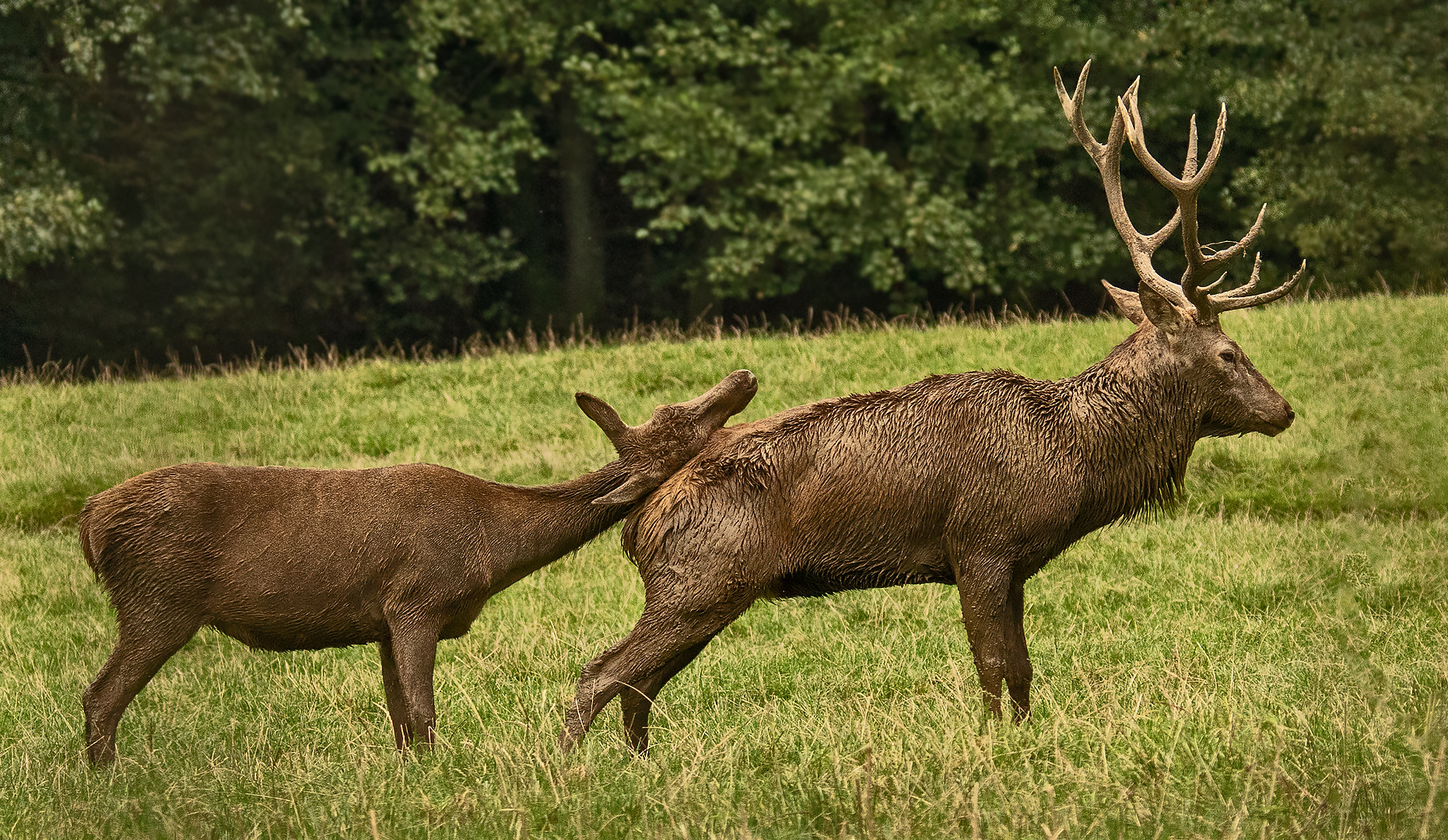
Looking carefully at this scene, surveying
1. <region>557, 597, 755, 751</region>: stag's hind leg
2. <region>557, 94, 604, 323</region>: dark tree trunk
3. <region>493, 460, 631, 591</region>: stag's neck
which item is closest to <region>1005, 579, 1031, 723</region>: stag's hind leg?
<region>557, 597, 755, 751</region>: stag's hind leg

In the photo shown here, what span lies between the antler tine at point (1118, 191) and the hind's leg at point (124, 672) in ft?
13.2

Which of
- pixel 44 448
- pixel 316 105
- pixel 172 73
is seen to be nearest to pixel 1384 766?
pixel 44 448

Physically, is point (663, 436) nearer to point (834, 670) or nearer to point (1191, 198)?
point (834, 670)

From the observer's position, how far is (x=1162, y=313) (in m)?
5.75

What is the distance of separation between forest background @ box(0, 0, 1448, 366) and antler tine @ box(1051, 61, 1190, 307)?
596 inches

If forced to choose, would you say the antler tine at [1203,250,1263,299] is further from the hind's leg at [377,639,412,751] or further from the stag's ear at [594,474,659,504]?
the hind's leg at [377,639,412,751]

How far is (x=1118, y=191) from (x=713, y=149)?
52.4 ft

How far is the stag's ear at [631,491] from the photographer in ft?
18.5

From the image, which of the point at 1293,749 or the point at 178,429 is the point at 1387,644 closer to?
the point at 1293,749

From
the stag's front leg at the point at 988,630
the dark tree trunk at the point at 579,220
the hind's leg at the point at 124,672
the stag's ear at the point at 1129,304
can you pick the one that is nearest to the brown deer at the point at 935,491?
the stag's front leg at the point at 988,630

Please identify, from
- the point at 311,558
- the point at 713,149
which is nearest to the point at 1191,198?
the point at 311,558

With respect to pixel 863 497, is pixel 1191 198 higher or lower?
higher

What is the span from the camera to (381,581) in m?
5.48

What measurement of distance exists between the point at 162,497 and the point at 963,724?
3.09 m
